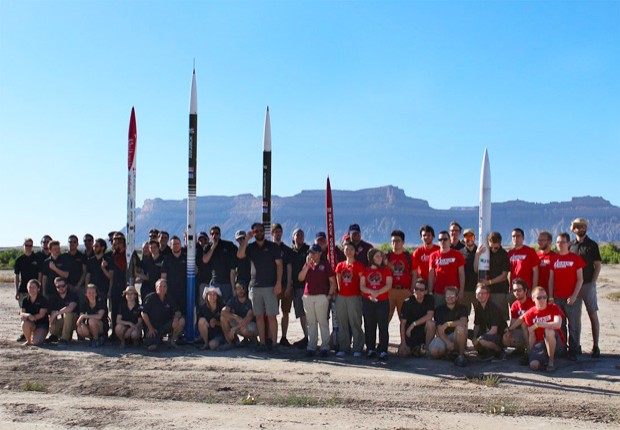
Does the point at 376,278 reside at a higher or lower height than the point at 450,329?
higher

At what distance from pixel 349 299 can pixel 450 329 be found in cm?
168

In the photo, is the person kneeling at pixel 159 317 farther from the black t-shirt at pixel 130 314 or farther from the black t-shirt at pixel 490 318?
the black t-shirt at pixel 490 318

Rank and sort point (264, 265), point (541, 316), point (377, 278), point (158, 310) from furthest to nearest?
point (158, 310) → point (264, 265) → point (377, 278) → point (541, 316)

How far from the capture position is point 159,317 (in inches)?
479

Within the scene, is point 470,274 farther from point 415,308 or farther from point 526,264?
point 415,308

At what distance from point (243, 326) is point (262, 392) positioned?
2803 millimetres

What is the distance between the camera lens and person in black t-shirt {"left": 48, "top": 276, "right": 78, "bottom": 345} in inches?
496

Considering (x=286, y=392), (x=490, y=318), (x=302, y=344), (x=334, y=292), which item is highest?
(x=334, y=292)

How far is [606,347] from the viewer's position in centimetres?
1266

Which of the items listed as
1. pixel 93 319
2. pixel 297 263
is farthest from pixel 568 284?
pixel 93 319

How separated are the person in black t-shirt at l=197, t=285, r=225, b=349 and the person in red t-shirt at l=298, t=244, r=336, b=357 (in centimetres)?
161

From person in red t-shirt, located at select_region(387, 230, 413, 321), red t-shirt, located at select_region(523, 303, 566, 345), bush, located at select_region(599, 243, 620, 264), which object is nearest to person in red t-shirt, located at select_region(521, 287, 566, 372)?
red t-shirt, located at select_region(523, 303, 566, 345)

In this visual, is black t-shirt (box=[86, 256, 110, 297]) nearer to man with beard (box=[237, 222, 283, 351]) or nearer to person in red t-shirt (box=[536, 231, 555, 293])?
man with beard (box=[237, 222, 283, 351])

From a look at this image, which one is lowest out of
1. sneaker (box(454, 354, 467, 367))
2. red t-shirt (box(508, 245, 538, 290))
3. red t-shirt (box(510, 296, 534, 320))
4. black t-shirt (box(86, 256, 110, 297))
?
sneaker (box(454, 354, 467, 367))
